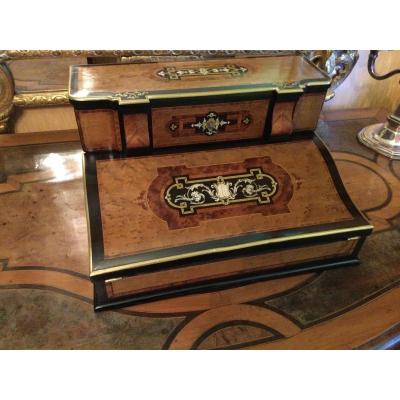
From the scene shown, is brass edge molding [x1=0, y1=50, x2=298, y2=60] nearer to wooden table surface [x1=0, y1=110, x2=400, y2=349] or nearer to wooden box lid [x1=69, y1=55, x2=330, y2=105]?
wooden box lid [x1=69, y1=55, x2=330, y2=105]

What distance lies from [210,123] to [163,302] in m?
0.52

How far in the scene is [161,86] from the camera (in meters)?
1.01

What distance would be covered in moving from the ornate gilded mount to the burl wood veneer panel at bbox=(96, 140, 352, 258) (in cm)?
7

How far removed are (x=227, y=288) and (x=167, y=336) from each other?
21 cm

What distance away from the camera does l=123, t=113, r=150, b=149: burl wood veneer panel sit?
3.19 ft

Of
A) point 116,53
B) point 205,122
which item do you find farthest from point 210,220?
point 116,53

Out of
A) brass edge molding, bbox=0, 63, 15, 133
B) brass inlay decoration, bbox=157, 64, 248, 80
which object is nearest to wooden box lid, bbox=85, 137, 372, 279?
brass inlay decoration, bbox=157, 64, 248, 80

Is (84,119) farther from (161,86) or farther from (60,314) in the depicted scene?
(60,314)

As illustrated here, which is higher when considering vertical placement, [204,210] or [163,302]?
[204,210]

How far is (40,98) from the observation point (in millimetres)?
1295

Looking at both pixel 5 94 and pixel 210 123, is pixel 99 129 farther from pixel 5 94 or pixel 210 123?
pixel 5 94

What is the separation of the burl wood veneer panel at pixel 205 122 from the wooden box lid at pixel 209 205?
0.04 metres

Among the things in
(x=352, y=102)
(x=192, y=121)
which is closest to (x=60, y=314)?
(x=192, y=121)

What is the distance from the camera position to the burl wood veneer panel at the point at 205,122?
995 mm
